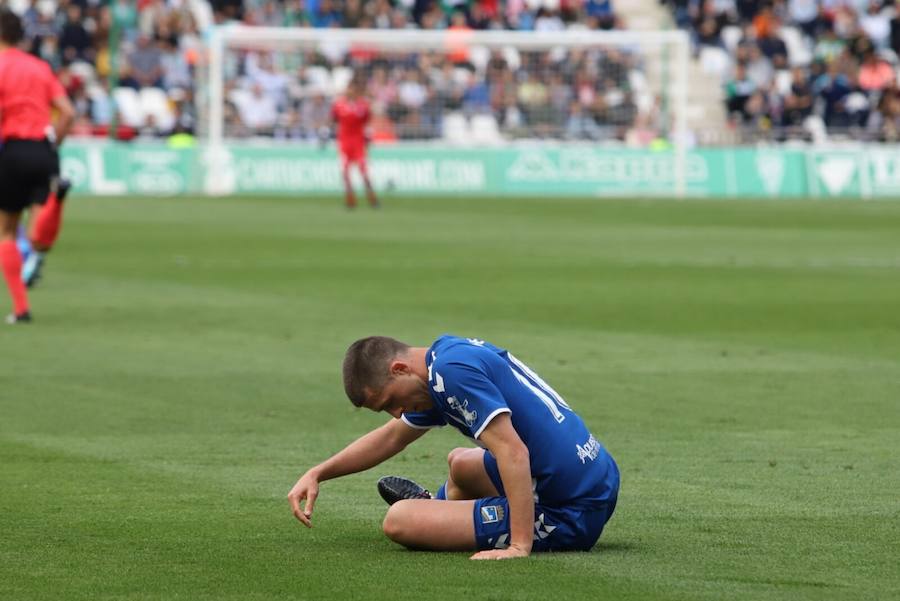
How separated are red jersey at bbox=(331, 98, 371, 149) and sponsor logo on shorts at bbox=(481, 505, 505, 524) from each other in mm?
28662

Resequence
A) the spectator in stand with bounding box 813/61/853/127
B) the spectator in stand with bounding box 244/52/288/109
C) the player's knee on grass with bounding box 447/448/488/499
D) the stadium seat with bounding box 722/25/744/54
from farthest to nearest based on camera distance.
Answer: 1. the stadium seat with bounding box 722/25/744/54
2. the spectator in stand with bounding box 813/61/853/127
3. the spectator in stand with bounding box 244/52/288/109
4. the player's knee on grass with bounding box 447/448/488/499

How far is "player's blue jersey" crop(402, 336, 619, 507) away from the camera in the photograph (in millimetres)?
6066

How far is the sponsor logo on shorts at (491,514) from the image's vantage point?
638cm

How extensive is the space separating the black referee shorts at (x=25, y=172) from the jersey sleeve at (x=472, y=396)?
9232 mm

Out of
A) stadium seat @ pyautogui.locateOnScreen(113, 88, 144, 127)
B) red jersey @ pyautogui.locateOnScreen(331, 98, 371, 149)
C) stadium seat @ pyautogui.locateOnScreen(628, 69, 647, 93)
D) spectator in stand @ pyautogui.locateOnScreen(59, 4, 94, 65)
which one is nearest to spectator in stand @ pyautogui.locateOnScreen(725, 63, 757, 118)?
stadium seat @ pyautogui.locateOnScreen(628, 69, 647, 93)

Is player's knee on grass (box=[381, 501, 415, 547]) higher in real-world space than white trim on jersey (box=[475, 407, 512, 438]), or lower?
lower

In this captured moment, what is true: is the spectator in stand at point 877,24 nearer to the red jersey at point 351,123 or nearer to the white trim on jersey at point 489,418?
the red jersey at point 351,123

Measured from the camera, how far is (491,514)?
6.39 m

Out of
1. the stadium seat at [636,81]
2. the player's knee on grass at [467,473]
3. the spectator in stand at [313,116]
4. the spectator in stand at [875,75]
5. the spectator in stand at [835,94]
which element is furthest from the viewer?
the spectator in stand at [875,75]

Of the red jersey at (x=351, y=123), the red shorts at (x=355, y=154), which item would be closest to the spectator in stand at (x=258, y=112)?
the red jersey at (x=351, y=123)

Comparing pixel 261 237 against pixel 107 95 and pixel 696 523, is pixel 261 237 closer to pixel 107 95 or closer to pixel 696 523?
pixel 107 95

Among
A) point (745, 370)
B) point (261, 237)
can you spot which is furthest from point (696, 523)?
point (261, 237)

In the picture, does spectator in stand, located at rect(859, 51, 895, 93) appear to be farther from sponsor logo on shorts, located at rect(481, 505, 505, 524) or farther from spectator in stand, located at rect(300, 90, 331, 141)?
sponsor logo on shorts, located at rect(481, 505, 505, 524)

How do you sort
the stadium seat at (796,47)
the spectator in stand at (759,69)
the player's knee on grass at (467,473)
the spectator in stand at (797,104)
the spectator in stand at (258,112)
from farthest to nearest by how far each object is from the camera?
1. the stadium seat at (796,47)
2. the spectator in stand at (759,69)
3. the spectator in stand at (797,104)
4. the spectator in stand at (258,112)
5. the player's knee on grass at (467,473)
